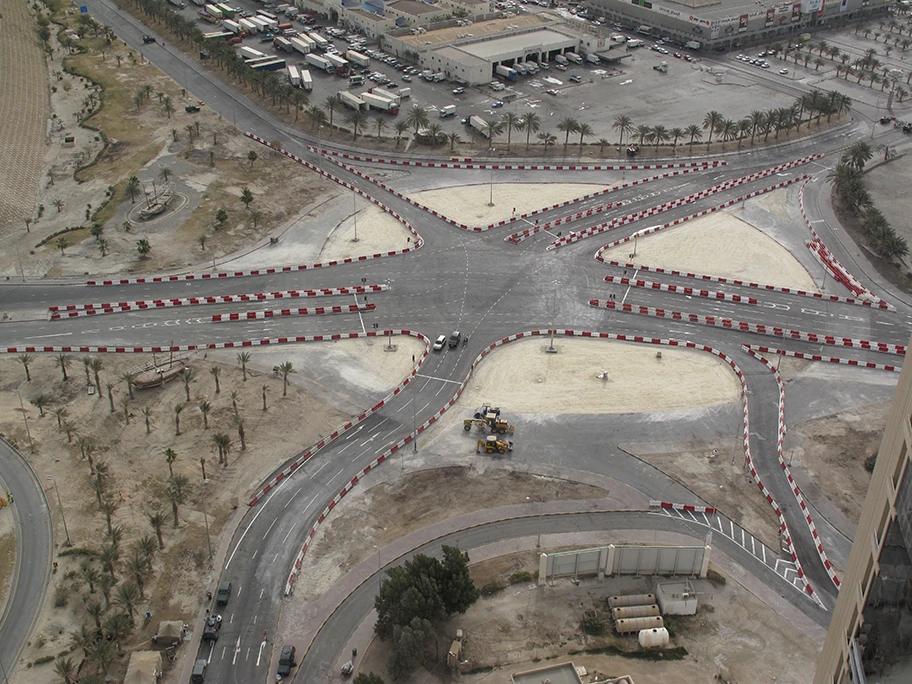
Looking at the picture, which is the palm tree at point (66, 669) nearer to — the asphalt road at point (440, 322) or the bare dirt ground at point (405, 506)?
the asphalt road at point (440, 322)

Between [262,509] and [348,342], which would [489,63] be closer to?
[348,342]

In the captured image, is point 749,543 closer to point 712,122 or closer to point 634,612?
point 634,612

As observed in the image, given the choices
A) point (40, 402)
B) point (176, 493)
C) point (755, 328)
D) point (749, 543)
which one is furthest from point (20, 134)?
point (749, 543)

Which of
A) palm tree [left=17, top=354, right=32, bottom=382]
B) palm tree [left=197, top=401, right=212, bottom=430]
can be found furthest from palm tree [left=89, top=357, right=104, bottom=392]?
palm tree [left=197, top=401, right=212, bottom=430]

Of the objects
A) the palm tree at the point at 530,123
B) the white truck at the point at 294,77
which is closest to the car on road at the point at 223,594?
the palm tree at the point at 530,123

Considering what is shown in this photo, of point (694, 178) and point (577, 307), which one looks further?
point (694, 178)

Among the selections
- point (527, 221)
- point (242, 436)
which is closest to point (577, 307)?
point (527, 221)
